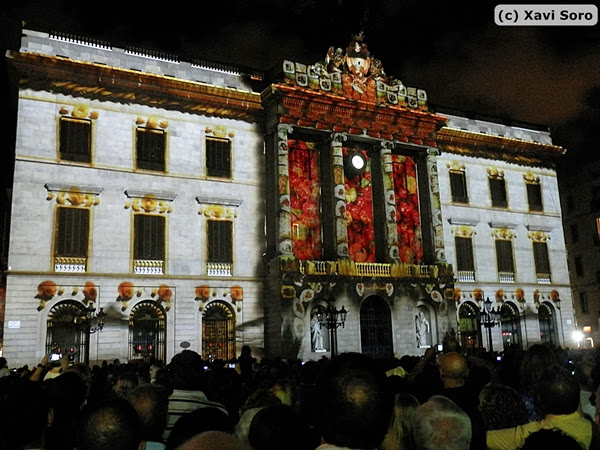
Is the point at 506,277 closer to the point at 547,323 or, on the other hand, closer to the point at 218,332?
the point at 547,323

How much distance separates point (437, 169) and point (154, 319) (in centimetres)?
1822

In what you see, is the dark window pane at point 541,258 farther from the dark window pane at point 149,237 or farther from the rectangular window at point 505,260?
the dark window pane at point 149,237

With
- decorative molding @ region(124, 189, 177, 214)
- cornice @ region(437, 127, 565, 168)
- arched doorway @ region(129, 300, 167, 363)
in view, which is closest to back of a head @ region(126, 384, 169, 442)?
arched doorway @ region(129, 300, 167, 363)

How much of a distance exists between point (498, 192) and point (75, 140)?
25.1m

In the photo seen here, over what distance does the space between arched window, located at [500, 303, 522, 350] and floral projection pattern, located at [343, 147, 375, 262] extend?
1012cm

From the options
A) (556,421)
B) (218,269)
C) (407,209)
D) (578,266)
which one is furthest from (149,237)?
(578,266)

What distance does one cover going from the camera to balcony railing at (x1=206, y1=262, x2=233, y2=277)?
27828mm

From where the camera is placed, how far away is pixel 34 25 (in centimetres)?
2606

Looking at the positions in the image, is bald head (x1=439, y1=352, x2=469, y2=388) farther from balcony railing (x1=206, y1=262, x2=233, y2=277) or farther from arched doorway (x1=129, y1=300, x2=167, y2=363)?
balcony railing (x1=206, y1=262, x2=233, y2=277)

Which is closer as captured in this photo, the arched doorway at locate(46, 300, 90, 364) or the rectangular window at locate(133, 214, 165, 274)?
the arched doorway at locate(46, 300, 90, 364)

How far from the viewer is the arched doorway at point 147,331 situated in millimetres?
25609

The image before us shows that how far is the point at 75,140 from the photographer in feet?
85.2

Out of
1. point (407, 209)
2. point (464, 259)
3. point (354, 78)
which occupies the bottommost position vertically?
point (464, 259)

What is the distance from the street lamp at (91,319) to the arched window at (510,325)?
74.8 feet
